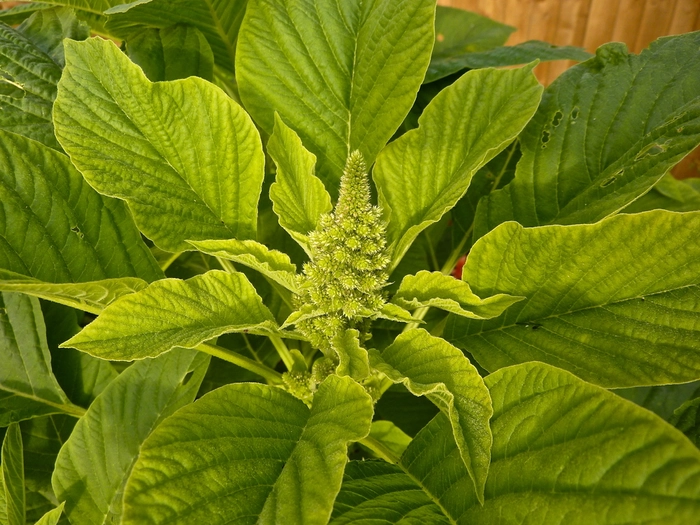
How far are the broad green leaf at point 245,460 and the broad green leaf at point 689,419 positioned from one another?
30 centimetres

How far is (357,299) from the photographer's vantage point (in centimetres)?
48

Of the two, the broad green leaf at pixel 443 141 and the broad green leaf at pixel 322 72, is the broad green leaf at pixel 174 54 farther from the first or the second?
the broad green leaf at pixel 443 141

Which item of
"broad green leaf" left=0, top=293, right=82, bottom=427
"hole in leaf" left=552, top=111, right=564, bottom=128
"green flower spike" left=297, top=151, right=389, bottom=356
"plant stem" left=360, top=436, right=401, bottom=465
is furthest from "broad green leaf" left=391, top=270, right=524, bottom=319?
"broad green leaf" left=0, top=293, right=82, bottom=427

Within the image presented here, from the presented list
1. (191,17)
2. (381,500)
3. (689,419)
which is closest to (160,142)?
(191,17)

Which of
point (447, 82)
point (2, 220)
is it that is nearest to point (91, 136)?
point (2, 220)

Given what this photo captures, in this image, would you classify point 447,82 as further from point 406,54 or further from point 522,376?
point 522,376

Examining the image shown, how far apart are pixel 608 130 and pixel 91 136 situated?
0.50 meters

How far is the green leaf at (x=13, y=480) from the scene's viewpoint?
479mm

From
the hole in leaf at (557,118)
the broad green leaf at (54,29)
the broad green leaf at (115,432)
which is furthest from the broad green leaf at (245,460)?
the broad green leaf at (54,29)

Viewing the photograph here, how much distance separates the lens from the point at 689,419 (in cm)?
Result: 52

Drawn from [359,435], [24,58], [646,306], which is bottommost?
[359,435]

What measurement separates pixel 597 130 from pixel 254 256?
0.38 m

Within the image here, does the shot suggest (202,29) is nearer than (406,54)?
No

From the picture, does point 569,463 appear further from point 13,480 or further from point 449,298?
point 13,480
